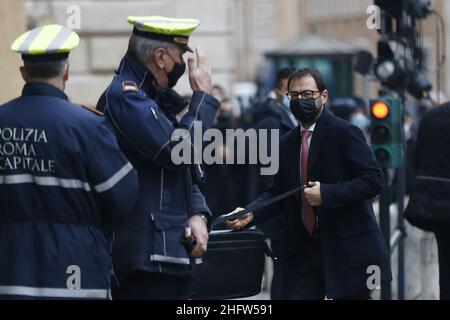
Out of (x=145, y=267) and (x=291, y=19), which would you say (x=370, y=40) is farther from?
(x=145, y=267)

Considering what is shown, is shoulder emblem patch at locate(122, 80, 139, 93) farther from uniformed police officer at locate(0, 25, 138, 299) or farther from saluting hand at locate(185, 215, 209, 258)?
saluting hand at locate(185, 215, 209, 258)

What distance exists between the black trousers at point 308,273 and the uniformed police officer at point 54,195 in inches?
79.3

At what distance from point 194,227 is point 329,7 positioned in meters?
65.1

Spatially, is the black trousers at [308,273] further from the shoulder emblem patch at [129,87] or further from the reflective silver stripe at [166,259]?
the shoulder emblem patch at [129,87]

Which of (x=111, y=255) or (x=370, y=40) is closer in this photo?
(x=111, y=255)

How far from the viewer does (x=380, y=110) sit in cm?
1117

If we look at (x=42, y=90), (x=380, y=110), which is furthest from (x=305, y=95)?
(x=380, y=110)

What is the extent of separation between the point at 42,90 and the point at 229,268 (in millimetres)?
1689

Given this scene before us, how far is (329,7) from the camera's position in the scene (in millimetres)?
71125

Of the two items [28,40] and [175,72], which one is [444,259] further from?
[28,40]

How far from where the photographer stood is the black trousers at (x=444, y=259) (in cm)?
830

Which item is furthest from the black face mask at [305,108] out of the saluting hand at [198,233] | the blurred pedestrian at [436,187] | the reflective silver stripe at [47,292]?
the reflective silver stripe at [47,292]

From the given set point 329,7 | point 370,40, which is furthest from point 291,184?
point 329,7

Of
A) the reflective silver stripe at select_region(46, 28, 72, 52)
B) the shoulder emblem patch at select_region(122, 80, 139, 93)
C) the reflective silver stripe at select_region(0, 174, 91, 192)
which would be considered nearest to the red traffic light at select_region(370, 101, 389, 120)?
the shoulder emblem patch at select_region(122, 80, 139, 93)
